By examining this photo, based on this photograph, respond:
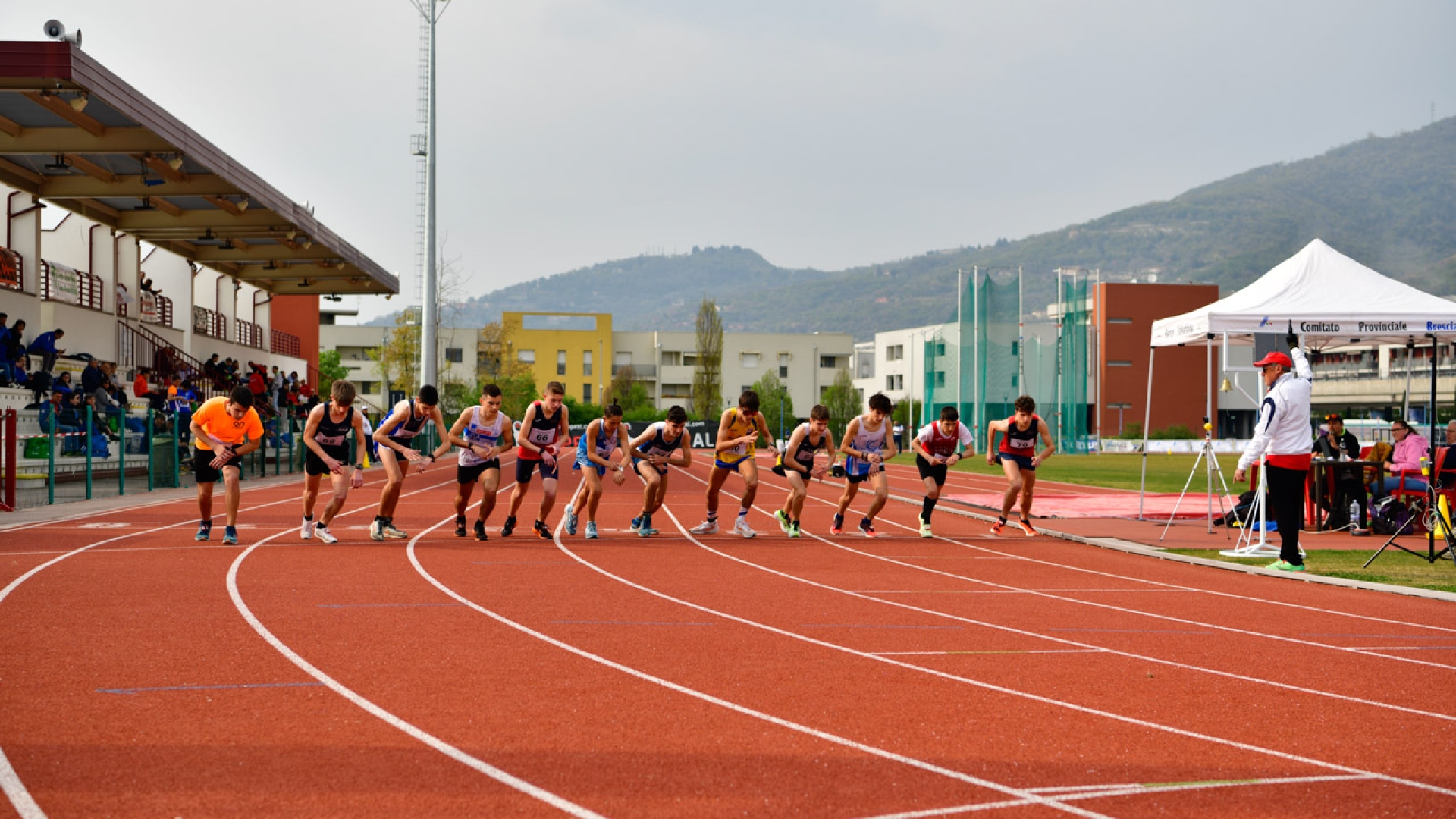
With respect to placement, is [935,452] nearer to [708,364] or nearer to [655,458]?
[655,458]

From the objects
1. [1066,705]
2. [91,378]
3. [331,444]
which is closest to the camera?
[1066,705]

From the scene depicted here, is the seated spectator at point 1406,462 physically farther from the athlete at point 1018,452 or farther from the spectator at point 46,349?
the spectator at point 46,349

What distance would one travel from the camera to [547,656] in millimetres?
7070

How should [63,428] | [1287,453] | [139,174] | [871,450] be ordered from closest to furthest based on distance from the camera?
[1287,453] < [871,450] < [63,428] < [139,174]

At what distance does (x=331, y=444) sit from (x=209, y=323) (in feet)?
97.0

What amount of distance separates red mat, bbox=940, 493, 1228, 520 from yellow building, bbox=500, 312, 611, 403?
74814 mm

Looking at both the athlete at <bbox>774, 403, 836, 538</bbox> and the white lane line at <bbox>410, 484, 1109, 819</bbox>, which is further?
the athlete at <bbox>774, 403, 836, 538</bbox>

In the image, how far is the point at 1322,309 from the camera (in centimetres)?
1498

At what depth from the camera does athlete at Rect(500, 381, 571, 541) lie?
14039 millimetres

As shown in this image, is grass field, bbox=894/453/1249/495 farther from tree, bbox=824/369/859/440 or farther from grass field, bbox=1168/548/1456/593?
tree, bbox=824/369/859/440

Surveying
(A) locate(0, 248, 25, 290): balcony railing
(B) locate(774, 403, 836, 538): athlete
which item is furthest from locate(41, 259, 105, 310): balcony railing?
(B) locate(774, 403, 836, 538): athlete

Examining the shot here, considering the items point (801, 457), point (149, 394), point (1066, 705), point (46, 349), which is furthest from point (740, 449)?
point (149, 394)

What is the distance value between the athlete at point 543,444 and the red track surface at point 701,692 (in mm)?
2629

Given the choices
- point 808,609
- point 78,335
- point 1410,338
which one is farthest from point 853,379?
point 808,609
